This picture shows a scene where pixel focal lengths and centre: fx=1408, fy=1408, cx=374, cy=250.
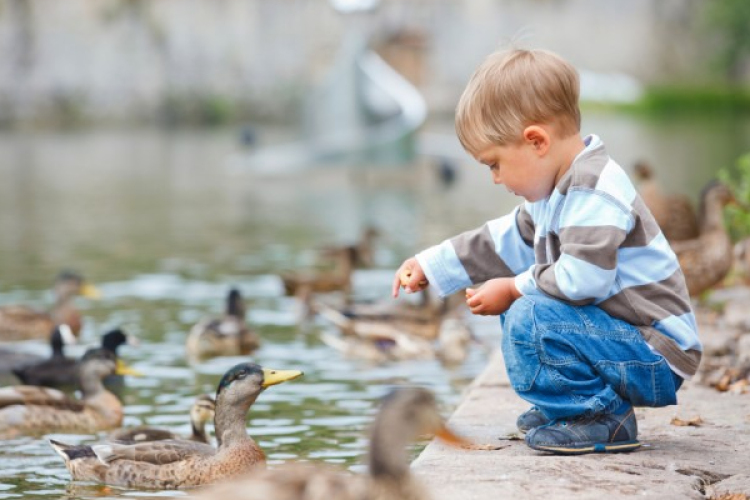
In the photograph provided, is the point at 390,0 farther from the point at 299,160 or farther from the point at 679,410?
the point at 679,410

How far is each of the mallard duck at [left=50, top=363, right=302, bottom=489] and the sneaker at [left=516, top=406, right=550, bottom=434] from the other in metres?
1.52

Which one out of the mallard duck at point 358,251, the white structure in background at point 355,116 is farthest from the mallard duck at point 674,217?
the white structure in background at point 355,116

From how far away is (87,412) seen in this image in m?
7.78

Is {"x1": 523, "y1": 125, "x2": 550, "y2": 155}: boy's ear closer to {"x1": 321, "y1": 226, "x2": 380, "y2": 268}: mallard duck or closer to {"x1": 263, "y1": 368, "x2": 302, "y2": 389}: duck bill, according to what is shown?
Answer: {"x1": 263, "y1": 368, "x2": 302, "y2": 389}: duck bill

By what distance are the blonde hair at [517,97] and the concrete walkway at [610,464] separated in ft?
3.70

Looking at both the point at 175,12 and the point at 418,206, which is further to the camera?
the point at 175,12

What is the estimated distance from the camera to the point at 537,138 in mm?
4922

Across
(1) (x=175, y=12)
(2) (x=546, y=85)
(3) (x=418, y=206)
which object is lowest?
(3) (x=418, y=206)

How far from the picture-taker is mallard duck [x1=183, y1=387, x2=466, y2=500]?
3.52 meters

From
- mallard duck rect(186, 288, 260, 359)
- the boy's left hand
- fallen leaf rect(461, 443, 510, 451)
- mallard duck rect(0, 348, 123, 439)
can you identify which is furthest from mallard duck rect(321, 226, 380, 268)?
the boy's left hand

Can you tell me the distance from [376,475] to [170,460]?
2.73m

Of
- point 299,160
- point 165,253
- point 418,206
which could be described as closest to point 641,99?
point 299,160

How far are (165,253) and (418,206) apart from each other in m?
6.75

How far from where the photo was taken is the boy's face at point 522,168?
4.96 meters
